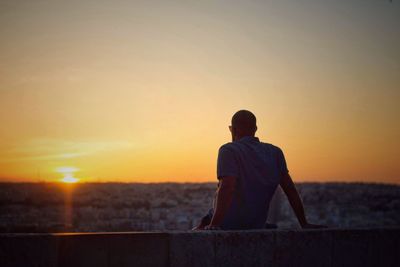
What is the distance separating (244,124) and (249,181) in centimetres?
55

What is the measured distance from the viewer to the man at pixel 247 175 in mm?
3898

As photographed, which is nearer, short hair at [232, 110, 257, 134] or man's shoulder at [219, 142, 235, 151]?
man's shoulder at [219, 142, 235, 151]

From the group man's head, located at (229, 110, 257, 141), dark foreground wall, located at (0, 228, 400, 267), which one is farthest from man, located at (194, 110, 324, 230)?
dark foreground wall, located at (0, 228, 400, 267)

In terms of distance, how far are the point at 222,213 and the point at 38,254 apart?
1.43m

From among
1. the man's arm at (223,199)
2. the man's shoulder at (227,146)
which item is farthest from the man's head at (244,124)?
the man's arm at (223,199)

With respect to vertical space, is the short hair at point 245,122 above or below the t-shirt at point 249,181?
above

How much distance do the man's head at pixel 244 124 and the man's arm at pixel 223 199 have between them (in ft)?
1.76

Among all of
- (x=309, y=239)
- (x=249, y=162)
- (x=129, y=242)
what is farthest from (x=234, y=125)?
(x=129, y=242)

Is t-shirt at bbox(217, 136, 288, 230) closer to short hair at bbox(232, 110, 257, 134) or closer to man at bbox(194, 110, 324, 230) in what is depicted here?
man at bbox(194, 110, 324, 230)

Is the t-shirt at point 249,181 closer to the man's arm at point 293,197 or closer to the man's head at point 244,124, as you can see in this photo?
the man's head at point 244,124

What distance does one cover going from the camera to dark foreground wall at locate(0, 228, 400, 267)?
315 centimetres

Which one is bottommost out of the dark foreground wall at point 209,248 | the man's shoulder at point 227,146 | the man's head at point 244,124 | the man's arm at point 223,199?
the dark foreground wall at point 209,248

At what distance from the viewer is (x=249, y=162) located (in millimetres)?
4004

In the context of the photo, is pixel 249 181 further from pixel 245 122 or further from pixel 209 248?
pixel 209 248
